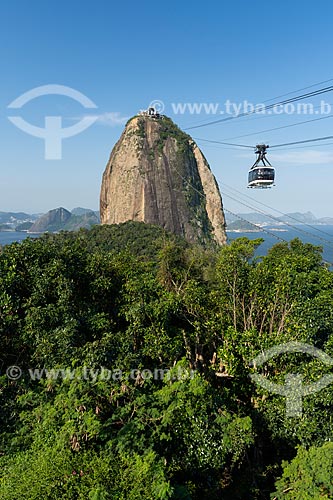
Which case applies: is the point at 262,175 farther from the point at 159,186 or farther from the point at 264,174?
the point at 159,186

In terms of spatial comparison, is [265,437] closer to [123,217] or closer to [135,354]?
[135,354]

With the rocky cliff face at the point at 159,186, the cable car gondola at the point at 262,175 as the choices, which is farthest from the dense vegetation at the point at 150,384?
the rocky cliff face at the point at 159,186

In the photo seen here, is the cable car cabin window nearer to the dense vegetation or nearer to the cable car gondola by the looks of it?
the cable car gondola

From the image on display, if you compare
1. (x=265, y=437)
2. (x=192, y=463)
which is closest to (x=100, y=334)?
(x=192, y=463)

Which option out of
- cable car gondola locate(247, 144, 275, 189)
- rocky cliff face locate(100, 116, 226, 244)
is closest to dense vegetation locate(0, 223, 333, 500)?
cable car gondola locate(247, 144, 275, 189)

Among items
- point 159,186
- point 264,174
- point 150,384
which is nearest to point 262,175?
point 264,174

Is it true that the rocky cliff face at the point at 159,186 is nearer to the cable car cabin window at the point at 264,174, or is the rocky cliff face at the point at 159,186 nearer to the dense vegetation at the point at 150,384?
the cable car cabin window at the point at 264,174
